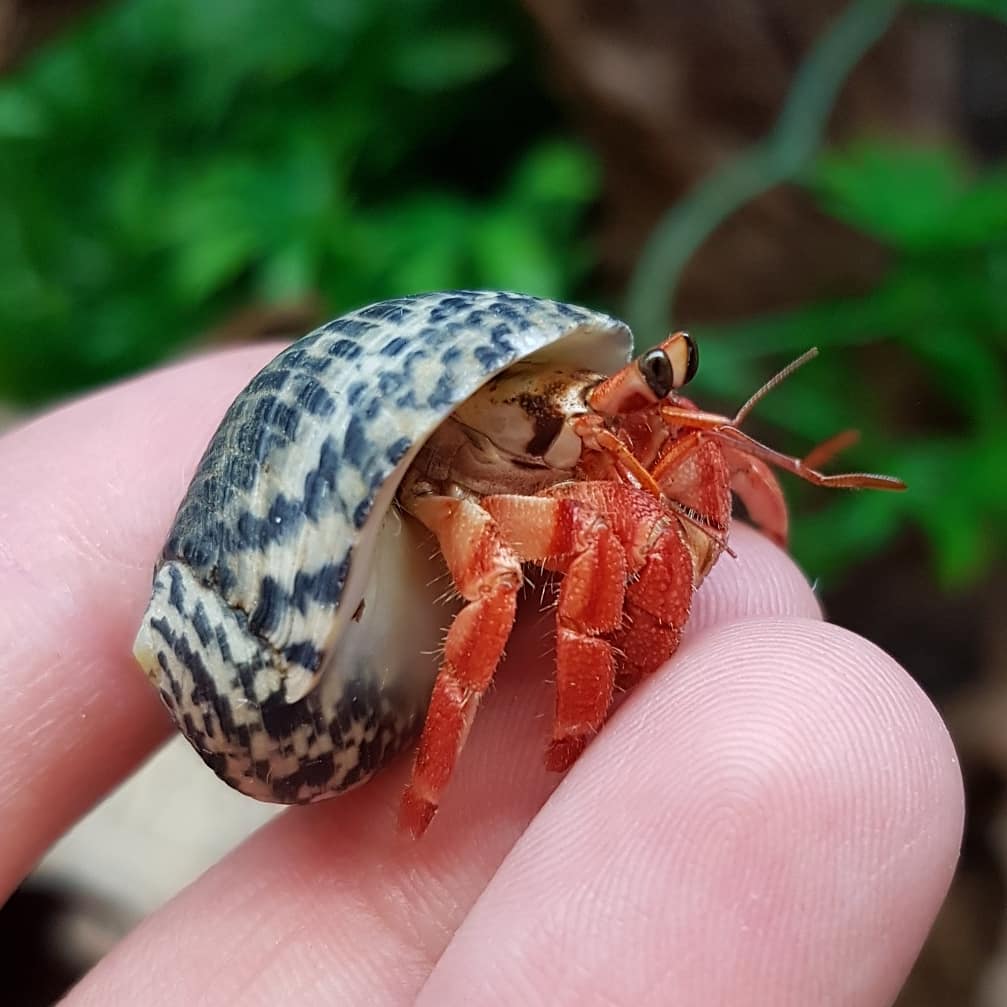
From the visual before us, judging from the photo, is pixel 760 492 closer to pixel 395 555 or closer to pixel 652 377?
pixel 652 377

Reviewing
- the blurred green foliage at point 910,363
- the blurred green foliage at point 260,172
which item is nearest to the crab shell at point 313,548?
the blurred green foliage at point 910,363

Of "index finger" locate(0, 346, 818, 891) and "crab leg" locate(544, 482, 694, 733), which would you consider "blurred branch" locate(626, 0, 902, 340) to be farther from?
"crab leg" locate(544, 482, 694, 733)

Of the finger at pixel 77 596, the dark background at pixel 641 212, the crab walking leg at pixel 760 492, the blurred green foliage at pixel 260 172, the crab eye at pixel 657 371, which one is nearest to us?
the crab eye at pixel 657 371

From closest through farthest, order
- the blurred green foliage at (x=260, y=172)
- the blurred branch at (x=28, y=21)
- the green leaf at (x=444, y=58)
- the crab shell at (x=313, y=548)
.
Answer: the crab shell at (x=313, y=548)
the blurred green foliage at (x=260, y=172)
the green leaf at (x=444, y=58)
the blurred branch at (x=28, y=21)

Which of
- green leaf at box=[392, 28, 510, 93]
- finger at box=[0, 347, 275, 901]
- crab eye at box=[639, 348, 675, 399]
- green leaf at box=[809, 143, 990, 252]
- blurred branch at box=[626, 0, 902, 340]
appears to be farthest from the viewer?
green leaf at box=[392, 28, 510, 93]

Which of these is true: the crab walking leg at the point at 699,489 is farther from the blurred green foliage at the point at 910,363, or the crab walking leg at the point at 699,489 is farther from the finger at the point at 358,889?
the blurred green foliage at the point at 910,363

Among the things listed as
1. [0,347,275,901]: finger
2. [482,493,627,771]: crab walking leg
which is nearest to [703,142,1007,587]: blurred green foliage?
[482,493,627,771]: crab walking leg

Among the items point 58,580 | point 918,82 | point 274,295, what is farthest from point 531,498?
point 918,82
